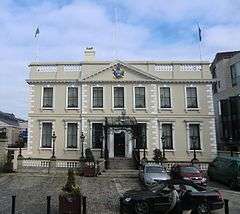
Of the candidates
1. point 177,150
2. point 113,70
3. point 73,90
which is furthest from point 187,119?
point 73,90

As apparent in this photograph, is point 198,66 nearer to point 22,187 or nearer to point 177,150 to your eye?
point 177,150

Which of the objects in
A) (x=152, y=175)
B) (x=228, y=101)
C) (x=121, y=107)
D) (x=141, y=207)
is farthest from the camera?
(x=228, y=101)

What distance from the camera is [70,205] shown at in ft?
48.4

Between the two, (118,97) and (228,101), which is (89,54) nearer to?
(118,97)

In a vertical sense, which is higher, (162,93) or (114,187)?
(162,93)

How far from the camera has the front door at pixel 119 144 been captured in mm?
35719

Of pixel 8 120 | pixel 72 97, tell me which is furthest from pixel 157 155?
pixel 8 120

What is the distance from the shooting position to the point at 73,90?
3694cm

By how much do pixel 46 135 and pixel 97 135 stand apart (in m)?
4.97

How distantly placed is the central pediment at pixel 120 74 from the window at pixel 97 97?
99 centimetres

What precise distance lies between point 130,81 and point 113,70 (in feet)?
6.57

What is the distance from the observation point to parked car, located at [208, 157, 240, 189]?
75.3ft

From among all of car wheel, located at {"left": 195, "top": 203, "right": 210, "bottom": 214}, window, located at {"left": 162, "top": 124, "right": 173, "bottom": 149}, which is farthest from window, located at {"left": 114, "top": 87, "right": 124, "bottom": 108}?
car wheel, located at {"left": 195, "top": 203, "right": 210, "bottom": 214}

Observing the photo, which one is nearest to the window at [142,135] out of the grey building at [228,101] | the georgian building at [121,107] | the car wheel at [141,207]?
the georgian building at [121,107]
